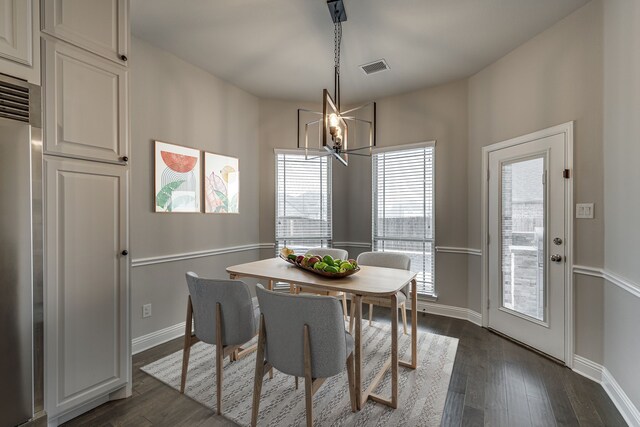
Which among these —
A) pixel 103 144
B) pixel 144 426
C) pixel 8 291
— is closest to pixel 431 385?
pixel 144 426

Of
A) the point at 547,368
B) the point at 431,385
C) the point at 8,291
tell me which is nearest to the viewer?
the point at 8,291

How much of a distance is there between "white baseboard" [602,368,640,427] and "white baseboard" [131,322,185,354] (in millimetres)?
3495

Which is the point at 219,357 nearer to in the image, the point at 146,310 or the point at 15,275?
the point at 15,275

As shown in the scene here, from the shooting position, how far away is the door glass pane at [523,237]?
2.73 meters

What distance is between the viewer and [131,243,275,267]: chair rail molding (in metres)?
2.75

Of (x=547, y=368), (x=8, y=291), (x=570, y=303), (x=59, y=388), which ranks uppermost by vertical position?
(x=8, y=291)

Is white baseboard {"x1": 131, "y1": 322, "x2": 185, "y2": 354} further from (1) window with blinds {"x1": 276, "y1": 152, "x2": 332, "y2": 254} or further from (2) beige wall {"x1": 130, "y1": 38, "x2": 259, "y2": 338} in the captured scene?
(1) window with blinds {"x1": 276, "y1": 152, "x2": 332, "y2": 254}

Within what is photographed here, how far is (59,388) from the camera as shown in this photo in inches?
66.7

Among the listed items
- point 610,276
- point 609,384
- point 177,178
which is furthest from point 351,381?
point 177,178

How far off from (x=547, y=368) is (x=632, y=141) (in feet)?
5.87

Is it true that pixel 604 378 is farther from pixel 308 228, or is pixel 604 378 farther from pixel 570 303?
pixel 308 228

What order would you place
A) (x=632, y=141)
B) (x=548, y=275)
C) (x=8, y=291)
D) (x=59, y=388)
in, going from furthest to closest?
(x=548, y=275), (x=632, y=141), (x=59, y=388), (x=8, y=291)

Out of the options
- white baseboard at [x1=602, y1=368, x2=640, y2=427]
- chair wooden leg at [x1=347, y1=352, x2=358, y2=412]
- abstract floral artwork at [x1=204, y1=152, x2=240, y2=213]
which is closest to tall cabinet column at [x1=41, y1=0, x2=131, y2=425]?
abstract floral artwork at [x1=204, y1=152, x2=240, y2=213]

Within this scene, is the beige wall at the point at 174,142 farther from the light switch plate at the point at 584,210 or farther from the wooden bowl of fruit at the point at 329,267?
the light switch plate at the point at 584,210
